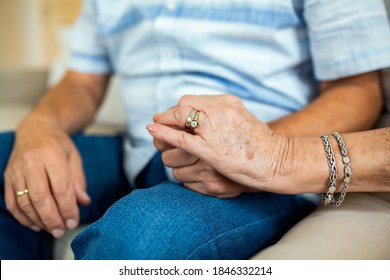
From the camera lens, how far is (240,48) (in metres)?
0.63

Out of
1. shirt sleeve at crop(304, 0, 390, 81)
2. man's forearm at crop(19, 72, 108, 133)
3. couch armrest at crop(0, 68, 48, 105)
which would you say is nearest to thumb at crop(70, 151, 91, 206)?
man's forearm at crop(19, 72, 108, 133)

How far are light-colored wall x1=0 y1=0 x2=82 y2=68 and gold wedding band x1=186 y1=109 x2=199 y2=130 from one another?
243cm

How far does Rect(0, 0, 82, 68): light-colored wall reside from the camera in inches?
104

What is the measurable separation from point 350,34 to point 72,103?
1.89ft

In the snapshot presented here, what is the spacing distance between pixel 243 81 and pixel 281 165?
0.72ft

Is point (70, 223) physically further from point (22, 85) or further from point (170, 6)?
point (22, 85)

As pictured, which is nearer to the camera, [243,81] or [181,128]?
[181,128]

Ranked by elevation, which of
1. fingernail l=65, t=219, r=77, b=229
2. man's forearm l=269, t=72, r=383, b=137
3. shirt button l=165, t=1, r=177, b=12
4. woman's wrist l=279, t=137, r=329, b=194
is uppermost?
shirt button l=165, t=1, r=177, b=12

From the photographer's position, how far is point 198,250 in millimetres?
437

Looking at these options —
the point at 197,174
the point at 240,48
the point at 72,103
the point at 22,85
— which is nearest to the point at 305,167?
the point at 197,174

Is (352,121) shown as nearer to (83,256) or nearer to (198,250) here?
(198,250)

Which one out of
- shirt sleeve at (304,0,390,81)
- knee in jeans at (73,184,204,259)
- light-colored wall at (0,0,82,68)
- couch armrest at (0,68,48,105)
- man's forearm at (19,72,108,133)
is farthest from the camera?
light-colored wall at (0,0,82,68)

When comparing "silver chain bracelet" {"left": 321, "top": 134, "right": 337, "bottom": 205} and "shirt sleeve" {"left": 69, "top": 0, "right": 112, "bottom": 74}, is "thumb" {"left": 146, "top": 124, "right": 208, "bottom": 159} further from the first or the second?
"shirt sleeve" {"left": 69, "top": 0, "right": 112, "bottom": 74}
